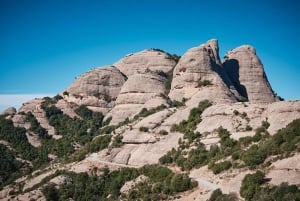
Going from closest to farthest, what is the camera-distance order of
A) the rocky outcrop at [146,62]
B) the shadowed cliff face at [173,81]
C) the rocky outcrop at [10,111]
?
the shadowed cliff face at [173,81] → the rocky outcrop at [10,111] → the rocky outcrop at [146,62]

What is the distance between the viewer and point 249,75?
130 m

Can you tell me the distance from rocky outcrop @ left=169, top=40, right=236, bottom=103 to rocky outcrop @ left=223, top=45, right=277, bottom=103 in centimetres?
838

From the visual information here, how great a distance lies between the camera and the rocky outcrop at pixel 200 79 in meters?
105

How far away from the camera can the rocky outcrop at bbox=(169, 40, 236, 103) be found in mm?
105125

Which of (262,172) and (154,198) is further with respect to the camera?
(154,198)

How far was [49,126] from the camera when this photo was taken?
123438mm

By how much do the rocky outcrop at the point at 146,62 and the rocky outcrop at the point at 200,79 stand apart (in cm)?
1560

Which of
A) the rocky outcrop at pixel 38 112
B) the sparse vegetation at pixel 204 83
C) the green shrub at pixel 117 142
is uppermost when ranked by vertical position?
the sparse vegetation at pixel 204 83

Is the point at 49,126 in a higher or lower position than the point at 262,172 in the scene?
higher

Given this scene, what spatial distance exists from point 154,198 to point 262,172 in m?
18.1

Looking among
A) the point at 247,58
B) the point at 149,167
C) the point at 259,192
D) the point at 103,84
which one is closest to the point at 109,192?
the point at 149,167

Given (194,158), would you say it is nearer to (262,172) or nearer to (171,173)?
(171,173)

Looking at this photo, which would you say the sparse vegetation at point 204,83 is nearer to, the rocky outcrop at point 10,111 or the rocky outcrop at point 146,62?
the rocky outcrop at point 146,62

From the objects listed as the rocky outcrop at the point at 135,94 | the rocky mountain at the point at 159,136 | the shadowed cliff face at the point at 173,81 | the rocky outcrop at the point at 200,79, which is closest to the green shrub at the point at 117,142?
the rocky mountain at the point at 159,136
